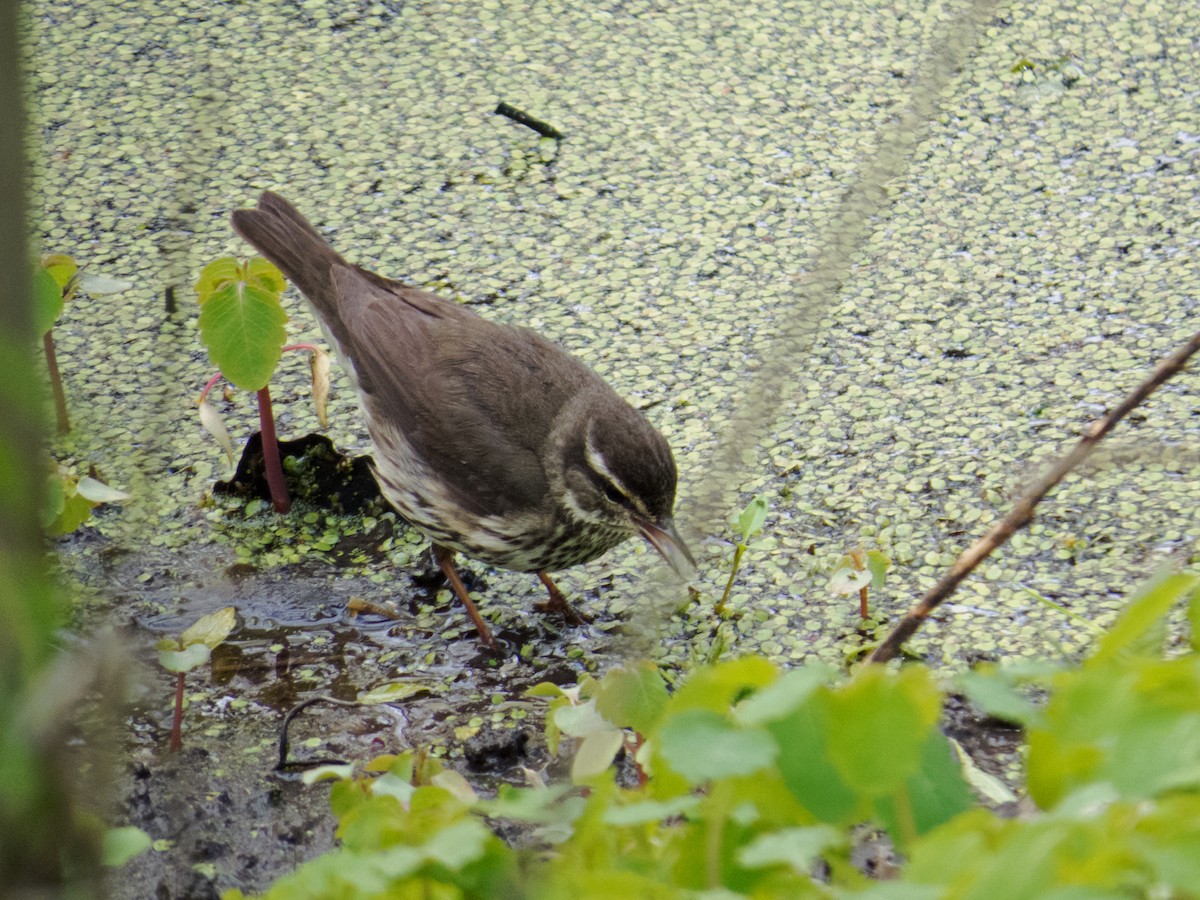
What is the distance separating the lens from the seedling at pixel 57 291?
10.4 ft

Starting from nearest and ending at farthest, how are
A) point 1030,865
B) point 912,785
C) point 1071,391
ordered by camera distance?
point 1030,865
point 912,785
point 1071,391

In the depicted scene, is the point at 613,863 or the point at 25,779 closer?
the point at 25,779

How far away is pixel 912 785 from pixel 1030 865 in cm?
34

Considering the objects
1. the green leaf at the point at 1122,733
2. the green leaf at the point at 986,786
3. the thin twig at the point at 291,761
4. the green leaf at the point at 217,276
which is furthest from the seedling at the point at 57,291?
the green leaf at the point at 1122,733

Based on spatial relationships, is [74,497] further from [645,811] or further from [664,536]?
[645,811]

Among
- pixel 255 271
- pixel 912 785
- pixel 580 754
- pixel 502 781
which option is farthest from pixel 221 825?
pixel 912 785

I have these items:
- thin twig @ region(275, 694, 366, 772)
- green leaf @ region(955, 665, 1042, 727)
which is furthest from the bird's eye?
green leaf @ region(955, 665, 1042, 727)

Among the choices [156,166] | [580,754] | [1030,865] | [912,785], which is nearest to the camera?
[1030,865]

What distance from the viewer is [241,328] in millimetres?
3232

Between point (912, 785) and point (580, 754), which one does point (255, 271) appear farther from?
point (912, 785)

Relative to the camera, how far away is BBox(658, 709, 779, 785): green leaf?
49.8 inches

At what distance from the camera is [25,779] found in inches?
46.4

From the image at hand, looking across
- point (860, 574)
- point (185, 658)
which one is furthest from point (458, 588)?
point (860, 574)

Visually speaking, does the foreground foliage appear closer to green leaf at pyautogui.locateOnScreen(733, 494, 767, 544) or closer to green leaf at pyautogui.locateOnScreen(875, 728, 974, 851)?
green leaf at pyautogui.locateOnScreen(875, 728, 974, 851)
